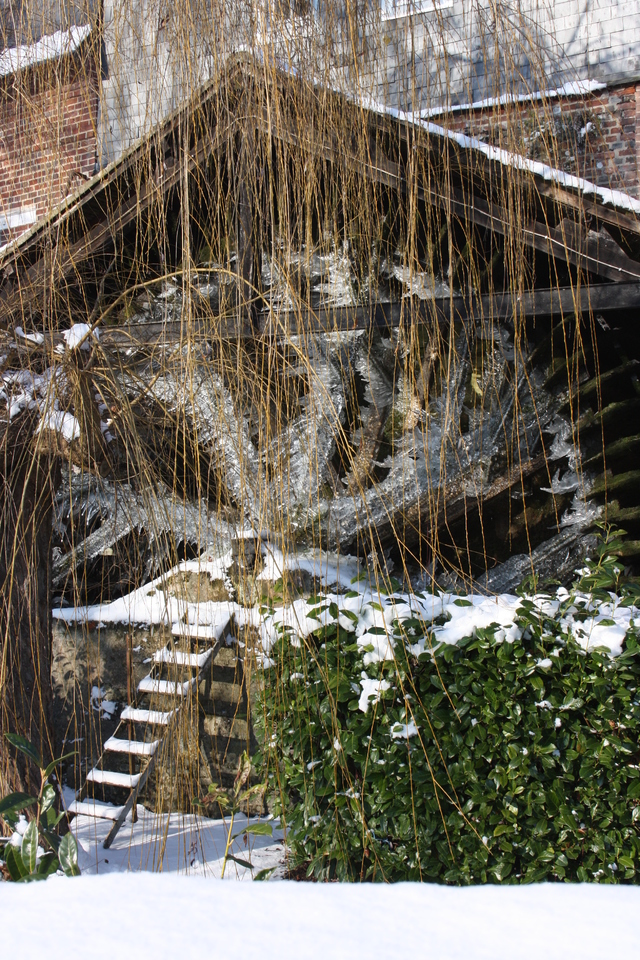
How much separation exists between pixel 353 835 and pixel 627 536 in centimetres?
292

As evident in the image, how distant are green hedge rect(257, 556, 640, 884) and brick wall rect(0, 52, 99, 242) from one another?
6.28 ft

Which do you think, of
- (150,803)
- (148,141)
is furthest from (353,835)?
(148,141)

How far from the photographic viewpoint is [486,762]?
2842mm

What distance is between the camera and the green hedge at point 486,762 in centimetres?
271

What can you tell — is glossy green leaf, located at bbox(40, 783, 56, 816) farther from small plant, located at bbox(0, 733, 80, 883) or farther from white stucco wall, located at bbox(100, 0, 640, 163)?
white stucco wall, located at bbox(100, 0, 640, 163)

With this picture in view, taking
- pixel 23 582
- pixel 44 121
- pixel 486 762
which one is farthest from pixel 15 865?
pixel 44 121

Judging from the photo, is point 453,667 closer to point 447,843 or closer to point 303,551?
point 447,843

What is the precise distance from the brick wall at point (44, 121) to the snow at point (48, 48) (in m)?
0.02

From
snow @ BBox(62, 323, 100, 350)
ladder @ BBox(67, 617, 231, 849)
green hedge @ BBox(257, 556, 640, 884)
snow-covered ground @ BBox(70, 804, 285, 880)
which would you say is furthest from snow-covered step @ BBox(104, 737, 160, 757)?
snow @ BBox(62, 323, 100, 350)

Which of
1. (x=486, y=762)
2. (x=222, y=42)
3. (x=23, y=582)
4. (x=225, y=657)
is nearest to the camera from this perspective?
(x=222, y=42)

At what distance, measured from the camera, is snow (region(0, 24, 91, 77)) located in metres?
2.16

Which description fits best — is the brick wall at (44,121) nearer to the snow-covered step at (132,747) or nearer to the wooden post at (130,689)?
the wooden post at (130,689)

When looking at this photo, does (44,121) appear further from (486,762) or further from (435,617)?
(486,762)

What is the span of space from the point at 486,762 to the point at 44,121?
2953 millimetres
